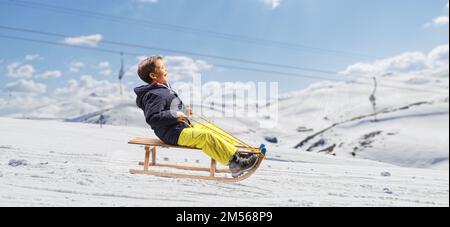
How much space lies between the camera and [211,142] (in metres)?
5.71

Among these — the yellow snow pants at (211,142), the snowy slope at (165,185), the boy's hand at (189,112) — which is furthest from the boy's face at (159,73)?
the snowy slope at (165,185)

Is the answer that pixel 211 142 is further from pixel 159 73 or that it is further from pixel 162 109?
pixel 159 73

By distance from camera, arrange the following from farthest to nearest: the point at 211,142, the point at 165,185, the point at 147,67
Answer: the point at 165,185 < the point at 147,67 < the point at 211,142

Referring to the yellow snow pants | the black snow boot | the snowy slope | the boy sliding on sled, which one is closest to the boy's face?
the boy sliding on sled

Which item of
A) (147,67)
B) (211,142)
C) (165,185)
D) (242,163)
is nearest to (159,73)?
(147,67)

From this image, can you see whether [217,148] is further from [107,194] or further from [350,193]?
[350,193]

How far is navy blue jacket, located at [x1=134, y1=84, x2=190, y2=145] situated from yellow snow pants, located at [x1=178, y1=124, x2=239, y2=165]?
5.4 inches

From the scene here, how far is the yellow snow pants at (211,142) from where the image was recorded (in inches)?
224

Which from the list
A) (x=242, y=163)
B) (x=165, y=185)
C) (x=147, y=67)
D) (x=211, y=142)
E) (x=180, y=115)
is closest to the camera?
(x=180, y=115)

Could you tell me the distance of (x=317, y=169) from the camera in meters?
11.1

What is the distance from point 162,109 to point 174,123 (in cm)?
27

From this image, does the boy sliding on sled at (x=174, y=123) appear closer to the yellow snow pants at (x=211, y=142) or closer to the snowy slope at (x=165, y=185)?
the yellow snow pants at (x=211, y=142)

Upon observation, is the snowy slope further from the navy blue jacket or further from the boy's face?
→ the boy's face

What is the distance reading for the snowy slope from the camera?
6.64m
